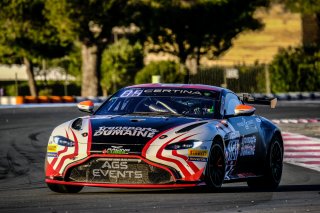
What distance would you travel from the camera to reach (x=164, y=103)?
11938 millimetres

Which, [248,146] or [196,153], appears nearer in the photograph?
[196,153]

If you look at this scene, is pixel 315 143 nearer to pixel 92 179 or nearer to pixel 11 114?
pixel 92 179

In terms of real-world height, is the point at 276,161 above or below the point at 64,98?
above

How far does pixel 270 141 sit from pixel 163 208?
3.44m

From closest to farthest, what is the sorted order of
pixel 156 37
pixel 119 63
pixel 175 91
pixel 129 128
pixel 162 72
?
pixel 129 128 → pixel 175 91 → pixel 162 72 → pixel 156 37 → pixel 119 63

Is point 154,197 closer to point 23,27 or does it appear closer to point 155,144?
point 155,144

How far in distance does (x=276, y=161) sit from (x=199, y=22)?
5238 cm

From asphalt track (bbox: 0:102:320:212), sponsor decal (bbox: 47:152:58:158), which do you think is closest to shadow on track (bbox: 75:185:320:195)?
asphalt track (bbox: 0:102:320:212)

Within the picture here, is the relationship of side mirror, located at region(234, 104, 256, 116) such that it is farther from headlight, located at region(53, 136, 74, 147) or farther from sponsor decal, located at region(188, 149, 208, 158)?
headlight, located at region(53, 136, 74, 147)

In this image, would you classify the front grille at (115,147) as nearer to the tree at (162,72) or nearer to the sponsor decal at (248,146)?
the sponsor decal at (248,146)

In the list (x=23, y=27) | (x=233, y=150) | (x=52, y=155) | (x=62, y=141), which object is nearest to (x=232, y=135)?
(x=233, y=150)

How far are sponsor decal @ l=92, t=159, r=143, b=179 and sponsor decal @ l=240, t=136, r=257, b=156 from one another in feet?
6.38

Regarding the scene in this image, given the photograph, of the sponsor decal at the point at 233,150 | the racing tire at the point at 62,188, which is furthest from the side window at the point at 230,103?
the racing tire at the point at 62,188

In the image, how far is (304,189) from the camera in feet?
39.0
